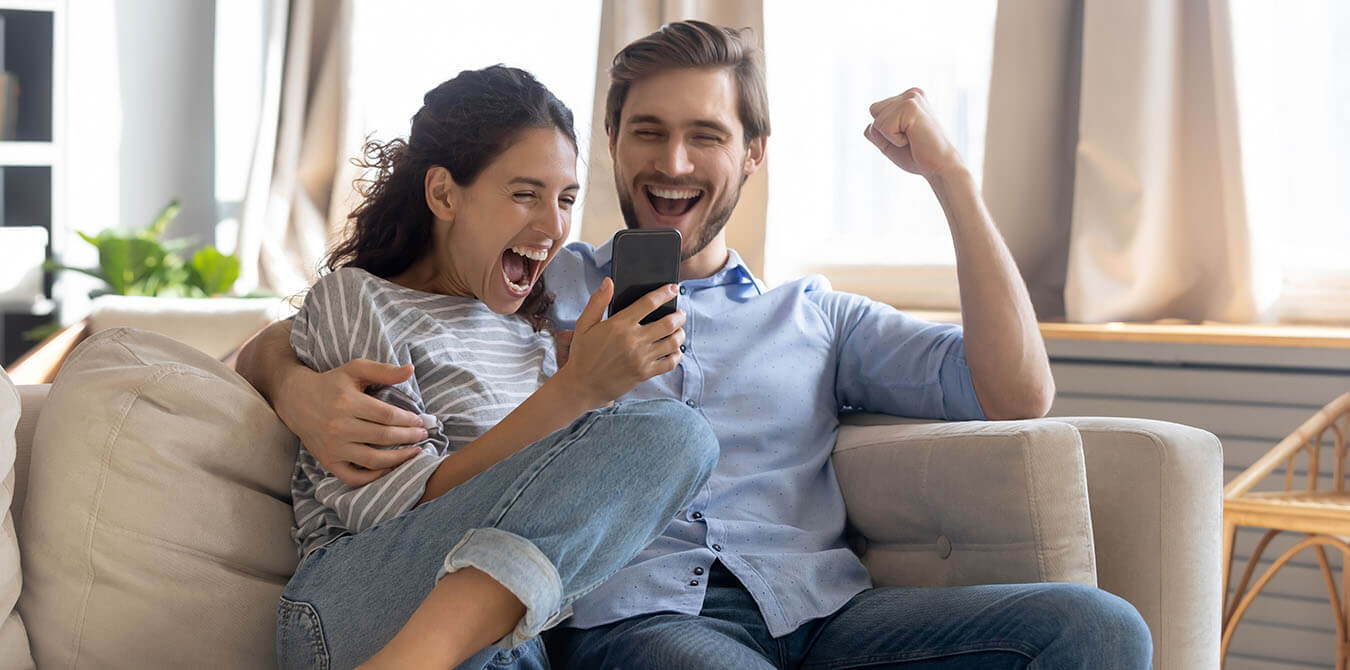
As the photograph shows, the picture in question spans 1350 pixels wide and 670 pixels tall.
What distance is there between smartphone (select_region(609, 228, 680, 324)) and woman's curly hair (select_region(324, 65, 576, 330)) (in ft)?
0.71

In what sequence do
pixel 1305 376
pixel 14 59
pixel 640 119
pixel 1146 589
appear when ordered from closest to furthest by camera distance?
1. pixel 1146 589
2. pixel 640 119
3. pixel 1305 376
4. pixel 14 59

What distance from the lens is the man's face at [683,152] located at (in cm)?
173

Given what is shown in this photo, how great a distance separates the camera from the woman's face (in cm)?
145

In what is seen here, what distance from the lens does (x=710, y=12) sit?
2955 millimetres

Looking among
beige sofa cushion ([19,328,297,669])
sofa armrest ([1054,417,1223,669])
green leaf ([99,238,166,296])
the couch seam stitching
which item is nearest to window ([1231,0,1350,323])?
sofa armrest ([1054,417,1223,669])

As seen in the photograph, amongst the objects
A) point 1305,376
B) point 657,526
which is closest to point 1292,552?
point 1305,376

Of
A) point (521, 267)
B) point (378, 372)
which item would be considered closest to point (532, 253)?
point (521, 267)

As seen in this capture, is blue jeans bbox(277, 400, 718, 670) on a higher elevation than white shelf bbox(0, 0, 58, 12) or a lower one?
lower

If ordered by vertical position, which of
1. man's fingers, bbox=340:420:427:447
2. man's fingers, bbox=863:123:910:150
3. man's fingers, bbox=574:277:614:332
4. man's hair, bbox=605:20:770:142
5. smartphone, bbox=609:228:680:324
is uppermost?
man's hair, bbox=605:20:770:142

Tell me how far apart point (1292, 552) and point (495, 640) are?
1.62m

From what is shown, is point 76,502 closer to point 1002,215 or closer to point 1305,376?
point 1002,215

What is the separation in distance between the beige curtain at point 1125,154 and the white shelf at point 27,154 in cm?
271

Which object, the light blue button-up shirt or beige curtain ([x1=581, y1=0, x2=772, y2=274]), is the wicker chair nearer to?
the light blue button-up shirt

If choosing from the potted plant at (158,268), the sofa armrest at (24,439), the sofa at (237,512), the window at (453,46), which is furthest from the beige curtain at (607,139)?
the sofa armrest at (24,439)
